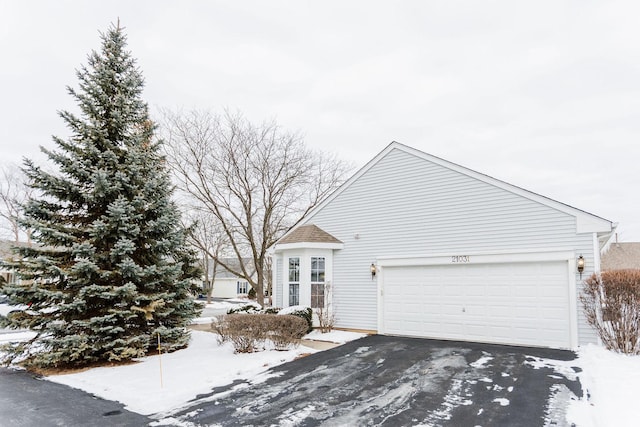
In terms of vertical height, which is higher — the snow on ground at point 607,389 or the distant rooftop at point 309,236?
the distant rooftop at point 309,236

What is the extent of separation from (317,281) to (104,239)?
662cm

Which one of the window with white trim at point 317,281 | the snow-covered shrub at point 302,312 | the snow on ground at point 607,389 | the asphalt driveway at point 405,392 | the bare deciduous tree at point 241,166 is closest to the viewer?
the snow on ground at point 607,389

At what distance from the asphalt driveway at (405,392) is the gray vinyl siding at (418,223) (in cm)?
293

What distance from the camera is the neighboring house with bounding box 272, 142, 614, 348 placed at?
9.56 m

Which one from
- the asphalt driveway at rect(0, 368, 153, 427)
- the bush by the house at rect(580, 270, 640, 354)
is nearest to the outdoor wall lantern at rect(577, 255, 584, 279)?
the bush by the house at rect(580, 270, 640, 354)

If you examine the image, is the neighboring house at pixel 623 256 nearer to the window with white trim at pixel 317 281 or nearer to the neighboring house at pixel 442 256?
the neighboring house at pixel 442 256

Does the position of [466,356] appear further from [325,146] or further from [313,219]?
[325,146]

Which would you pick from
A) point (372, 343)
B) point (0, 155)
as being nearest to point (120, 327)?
point (372, 343)

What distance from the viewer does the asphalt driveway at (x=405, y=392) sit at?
5047 mm

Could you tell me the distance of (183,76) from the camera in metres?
16.6

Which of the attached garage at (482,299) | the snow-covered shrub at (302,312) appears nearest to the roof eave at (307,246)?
the attached garage at (482,299)

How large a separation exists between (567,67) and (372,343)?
12.6 metres

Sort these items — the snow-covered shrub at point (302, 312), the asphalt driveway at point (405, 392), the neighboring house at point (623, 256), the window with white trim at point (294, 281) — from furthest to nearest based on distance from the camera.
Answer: the neighboring house at point (623, 256) → the window with white trim at point (294, 281) → the snow-covered shrub at point (302, 312) → the asphalt driveway at point (405, 392)

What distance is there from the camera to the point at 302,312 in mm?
11641
